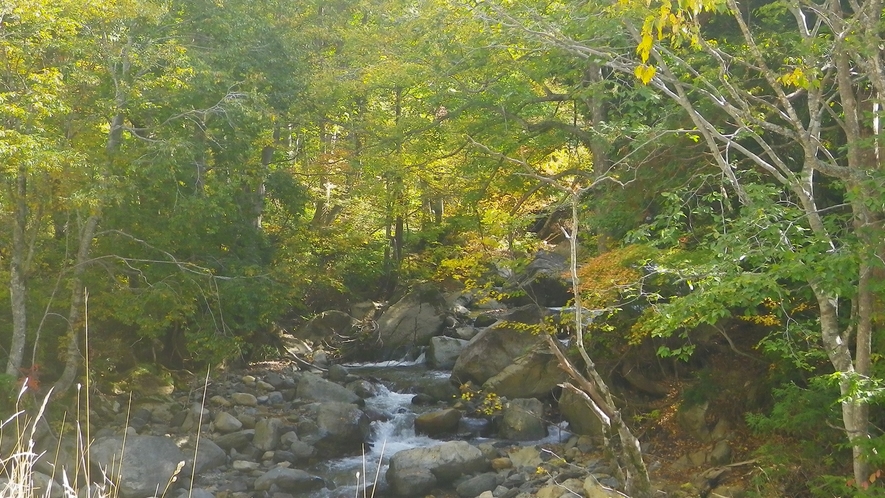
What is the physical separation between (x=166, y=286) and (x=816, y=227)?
8457 millimetres

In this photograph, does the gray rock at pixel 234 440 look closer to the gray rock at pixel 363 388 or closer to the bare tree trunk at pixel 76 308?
the bare tree trunk at pixel 76 308

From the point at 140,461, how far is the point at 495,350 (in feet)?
20.6

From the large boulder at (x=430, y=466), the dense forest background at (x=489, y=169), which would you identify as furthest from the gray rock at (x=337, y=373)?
the large boulder at (x=430, y=466)

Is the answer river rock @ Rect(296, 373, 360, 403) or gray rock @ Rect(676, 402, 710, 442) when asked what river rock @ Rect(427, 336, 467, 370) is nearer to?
river rock @ Rect(296, 373, 360, 403)

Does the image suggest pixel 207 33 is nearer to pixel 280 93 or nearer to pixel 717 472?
pixel 280 93

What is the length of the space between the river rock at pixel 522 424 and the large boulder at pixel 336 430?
7.19 feet

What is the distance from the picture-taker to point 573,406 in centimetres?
1192

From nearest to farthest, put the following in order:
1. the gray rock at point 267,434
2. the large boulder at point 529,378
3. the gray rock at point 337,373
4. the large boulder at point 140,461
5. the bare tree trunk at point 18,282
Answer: the large boulder at point 140,461 → the bare tree trunk at point 18,282 → the gray rock at point 267,434 → the large boulder at point 529,378 → the gray rock at point 337,373

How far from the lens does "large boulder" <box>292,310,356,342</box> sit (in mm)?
18203

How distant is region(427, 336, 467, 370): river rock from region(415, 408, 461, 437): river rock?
3333 mm

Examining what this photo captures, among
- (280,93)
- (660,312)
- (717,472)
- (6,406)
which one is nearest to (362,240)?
(280,93)

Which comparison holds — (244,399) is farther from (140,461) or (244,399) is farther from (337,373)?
(140,461)

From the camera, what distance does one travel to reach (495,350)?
1398cm

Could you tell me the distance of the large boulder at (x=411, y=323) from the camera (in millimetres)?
17359
